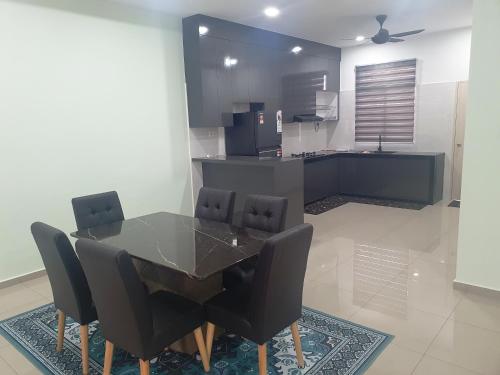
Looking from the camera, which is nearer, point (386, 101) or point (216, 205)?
point (216, 205)

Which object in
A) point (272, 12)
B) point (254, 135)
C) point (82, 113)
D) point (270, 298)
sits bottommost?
point (270, 298)

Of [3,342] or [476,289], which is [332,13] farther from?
[3,342]

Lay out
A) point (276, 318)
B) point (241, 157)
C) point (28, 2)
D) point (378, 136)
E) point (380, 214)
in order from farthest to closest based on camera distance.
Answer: point (378, 136)
point (380, 214)
point (241, 157)
point (28, 2)
point (276, 318)

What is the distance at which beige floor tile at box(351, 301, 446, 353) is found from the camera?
259cm

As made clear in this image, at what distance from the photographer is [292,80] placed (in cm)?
616

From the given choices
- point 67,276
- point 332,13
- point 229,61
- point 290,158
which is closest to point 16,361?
point 67,276

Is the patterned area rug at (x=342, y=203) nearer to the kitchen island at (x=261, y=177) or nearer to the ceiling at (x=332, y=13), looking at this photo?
the kitchen island at (x=261, y=177)

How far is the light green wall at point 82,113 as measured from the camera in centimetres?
361

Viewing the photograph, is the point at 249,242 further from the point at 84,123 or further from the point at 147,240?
the point at 84,123

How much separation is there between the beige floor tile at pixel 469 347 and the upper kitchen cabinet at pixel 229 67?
3.44 metres

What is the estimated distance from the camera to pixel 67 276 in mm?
2252

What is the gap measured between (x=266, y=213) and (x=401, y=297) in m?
1.36

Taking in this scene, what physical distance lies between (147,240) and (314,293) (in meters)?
1.55

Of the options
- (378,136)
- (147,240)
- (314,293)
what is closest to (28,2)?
(147,240)
